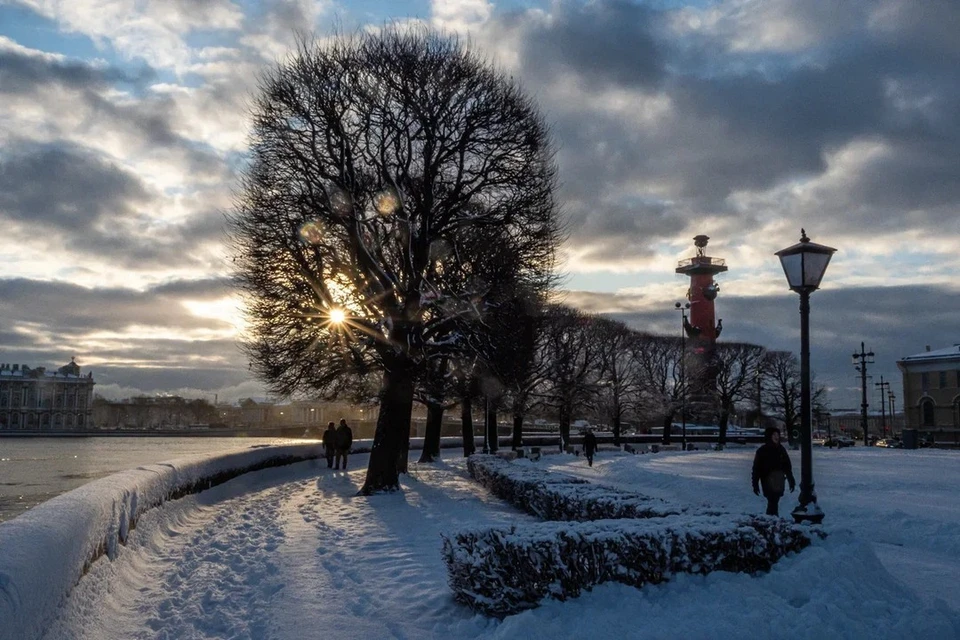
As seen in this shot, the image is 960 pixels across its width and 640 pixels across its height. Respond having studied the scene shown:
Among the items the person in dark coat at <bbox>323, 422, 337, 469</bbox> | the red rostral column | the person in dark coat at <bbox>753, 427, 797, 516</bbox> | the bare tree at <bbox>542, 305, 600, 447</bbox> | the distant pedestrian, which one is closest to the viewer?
the person in dark coat at <bbox>753, 427, 797, 516</bbox>

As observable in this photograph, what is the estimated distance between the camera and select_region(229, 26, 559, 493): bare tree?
771 inches

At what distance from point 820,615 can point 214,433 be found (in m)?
146

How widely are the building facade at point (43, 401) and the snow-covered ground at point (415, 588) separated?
486ft

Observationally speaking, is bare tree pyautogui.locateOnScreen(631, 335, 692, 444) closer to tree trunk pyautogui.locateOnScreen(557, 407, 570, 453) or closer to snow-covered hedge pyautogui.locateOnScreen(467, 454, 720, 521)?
tree trunk pyautogui.locateOnScreen(557, 407, 570, 453)

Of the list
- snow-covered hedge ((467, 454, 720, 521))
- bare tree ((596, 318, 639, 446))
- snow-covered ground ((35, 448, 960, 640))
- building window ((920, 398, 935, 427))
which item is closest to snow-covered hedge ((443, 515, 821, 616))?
snow-covered ground ((35, 448, 960, 640))

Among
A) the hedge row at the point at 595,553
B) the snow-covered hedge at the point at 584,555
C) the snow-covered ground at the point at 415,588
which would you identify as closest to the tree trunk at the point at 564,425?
the snow-covered ground at the point at 415,588

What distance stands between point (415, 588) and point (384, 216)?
12.5 meters

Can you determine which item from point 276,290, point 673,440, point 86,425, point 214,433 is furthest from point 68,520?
point 86,425

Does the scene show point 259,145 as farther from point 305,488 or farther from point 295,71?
point 305,488

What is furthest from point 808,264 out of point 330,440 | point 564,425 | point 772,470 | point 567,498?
point 564,425

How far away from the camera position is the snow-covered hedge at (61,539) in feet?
17.6

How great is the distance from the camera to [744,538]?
7.80 meters

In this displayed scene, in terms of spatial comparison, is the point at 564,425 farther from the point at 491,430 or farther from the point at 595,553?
the point at 595,553

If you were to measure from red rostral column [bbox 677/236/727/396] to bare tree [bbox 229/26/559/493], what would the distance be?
47.4 metres
